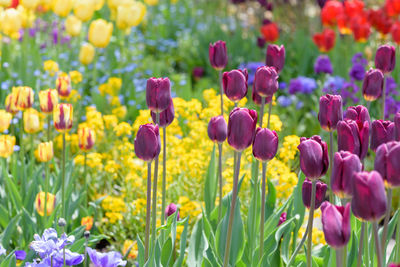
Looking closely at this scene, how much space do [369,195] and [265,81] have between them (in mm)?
776

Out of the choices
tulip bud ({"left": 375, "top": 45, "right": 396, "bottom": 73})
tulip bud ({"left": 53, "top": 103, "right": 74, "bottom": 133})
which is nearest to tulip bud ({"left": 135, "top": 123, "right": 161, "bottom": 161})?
tulip bud ({"left": 53, "top": 103, "right": 74, "bottom": 133})

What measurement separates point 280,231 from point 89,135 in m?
0.87

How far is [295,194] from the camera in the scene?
2.15 m

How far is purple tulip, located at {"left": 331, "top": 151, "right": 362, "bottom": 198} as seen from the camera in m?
1.26

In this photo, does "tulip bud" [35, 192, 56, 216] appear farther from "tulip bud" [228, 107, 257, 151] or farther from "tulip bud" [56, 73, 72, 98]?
"tulip bud" [228, 107, 257, 151]

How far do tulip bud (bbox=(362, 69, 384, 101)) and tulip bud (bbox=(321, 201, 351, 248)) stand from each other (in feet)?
2.77

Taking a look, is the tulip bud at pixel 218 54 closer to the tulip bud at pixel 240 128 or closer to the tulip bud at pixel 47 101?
the tulip bud at pixel 47 101

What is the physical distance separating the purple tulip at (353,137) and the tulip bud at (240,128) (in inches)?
8.7

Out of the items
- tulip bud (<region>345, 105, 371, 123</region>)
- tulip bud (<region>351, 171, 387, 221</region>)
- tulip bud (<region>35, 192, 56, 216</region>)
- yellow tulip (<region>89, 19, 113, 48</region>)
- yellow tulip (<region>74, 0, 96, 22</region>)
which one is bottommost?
tulip bud (<region>35, 192, 56, 216</region>)

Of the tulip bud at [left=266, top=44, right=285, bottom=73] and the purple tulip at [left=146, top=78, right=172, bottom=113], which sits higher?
the tulip bud at [left=266, top=44, right=285, bottom=73]

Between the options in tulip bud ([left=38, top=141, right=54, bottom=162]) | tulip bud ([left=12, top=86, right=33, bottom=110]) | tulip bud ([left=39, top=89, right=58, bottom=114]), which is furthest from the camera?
tulip bud ([left=12, top=86, right=33, bottom=110])

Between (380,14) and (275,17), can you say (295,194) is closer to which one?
(380,14)

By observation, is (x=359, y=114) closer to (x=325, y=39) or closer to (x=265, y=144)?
Result: (x=265, y=144)

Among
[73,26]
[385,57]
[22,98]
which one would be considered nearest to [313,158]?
[385,57]
